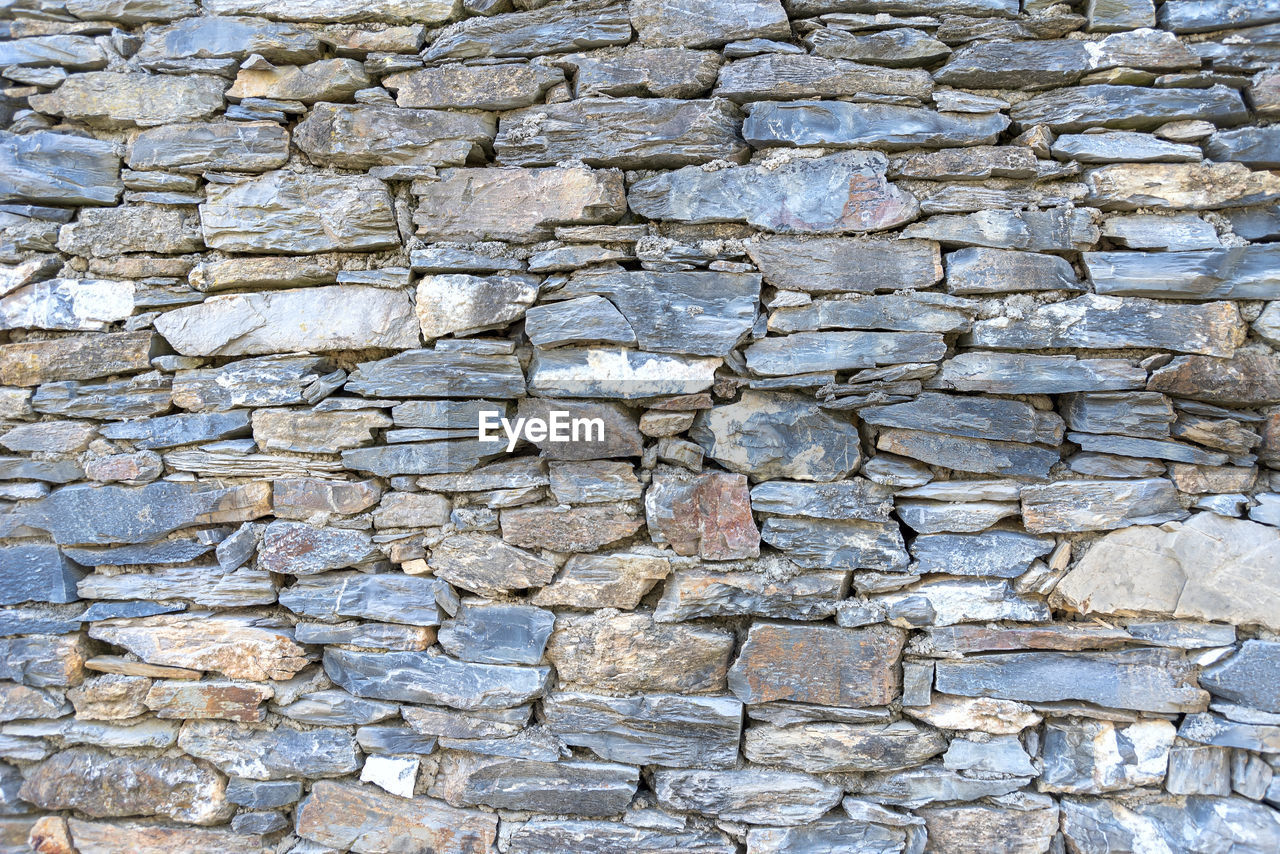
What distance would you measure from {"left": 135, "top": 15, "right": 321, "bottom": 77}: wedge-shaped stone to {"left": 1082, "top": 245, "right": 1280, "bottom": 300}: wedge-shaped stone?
2.58 m

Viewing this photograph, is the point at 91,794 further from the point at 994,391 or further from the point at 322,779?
the point at 994,391

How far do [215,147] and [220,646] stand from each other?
1.64m

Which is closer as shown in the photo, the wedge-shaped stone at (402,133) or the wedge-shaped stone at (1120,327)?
the wedge-shaped stone at (1120,327)

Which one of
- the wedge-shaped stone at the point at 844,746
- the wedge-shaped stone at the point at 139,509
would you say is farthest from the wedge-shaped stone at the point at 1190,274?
the wedge-shaped stone at the point at 139,509

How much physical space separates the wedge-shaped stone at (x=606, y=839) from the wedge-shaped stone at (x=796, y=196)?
1.91 meters

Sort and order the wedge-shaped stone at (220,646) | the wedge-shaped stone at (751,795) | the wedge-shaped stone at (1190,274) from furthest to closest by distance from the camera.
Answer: the wedge-shaped stone at (220,646)
the wedge-shaped stone at (751,795)
the wedge-shaped stone at (1190,274)

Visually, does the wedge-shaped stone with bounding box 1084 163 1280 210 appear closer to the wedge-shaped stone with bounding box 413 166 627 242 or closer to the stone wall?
the stone wall

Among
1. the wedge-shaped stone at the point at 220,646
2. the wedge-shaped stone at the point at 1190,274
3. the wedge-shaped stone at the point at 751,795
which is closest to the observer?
the wedge-shaped stone at the point at 1190,274

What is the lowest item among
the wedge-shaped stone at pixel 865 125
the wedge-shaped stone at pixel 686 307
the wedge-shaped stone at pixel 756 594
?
the wedge-shaped stone at pixel 756 594

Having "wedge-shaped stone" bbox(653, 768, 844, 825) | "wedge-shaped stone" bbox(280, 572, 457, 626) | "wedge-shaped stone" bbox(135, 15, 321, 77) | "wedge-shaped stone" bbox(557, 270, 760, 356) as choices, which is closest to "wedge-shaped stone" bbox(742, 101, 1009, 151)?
"wedge-shaped stone" bbox(557, 270, 760, 356)

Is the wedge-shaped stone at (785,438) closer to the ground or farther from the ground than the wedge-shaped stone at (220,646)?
farther from the ground

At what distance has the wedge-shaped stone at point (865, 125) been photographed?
1997 millimetres

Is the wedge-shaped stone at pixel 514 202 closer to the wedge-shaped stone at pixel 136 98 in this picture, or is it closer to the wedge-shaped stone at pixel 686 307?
the wedge-shaped stone at pixel 686 307

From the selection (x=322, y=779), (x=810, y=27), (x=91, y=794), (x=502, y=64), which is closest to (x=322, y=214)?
(x=502, y=64)
